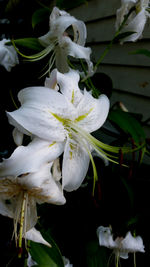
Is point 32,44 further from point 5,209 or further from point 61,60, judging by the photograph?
point 5,209

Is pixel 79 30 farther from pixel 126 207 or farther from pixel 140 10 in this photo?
pixel 126 207

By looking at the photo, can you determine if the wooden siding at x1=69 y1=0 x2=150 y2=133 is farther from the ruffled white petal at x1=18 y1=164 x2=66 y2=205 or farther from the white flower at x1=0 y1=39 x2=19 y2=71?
the ruffled white petal at x1=18 y1=164 x2=66 y2=205

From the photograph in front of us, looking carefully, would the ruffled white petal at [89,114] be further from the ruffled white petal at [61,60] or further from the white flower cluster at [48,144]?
the ruffled white petal at [61,60]

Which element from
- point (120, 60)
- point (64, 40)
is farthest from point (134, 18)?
point (120, 60)

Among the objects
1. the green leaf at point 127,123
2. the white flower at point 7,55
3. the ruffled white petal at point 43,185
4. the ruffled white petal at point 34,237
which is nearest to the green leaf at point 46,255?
the ruffled white petal at point 34,237

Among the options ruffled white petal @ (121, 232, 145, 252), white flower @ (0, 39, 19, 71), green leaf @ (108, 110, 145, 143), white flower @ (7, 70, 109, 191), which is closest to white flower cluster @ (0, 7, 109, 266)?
white flower @ (7, 70, 109, 191)

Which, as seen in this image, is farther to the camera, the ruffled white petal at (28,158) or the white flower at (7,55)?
the white flower at (7,55)

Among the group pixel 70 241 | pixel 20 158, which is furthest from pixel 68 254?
pixel 20 158
